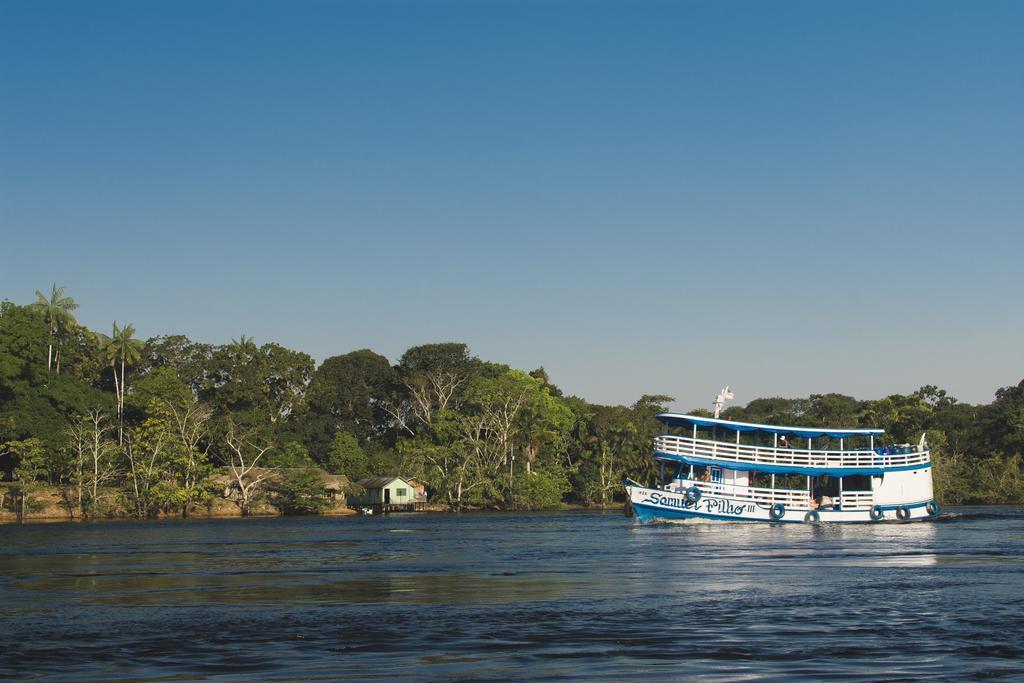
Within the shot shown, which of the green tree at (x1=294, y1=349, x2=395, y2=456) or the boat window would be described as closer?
the boat window

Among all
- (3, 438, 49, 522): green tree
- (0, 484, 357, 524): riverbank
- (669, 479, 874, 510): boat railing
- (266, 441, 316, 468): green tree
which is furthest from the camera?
(266, 441, 316, 468): green tree

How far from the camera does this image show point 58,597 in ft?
92.5

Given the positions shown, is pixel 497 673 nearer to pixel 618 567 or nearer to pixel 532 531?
pixel 618 567

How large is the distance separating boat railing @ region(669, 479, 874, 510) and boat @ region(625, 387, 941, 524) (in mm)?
54

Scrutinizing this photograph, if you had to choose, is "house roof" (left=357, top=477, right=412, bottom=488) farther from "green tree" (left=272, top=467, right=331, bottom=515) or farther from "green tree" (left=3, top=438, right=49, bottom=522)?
"green tree" (left=3, top=438, right=49, bottom=522)

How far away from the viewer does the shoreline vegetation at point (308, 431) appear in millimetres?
86250

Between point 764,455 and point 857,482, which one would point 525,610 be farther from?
point 857,482

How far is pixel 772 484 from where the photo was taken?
198 ft

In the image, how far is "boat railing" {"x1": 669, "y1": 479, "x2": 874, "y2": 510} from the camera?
5906cm

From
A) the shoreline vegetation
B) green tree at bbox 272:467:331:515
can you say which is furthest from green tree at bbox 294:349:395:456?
green tree at bbox 272:467:331:515

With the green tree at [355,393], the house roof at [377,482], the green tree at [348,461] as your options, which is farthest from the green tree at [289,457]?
the green tree at [355,393]

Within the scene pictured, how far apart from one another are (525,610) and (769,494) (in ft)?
126

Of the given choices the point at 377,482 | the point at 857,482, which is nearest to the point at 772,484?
the point at 857,482

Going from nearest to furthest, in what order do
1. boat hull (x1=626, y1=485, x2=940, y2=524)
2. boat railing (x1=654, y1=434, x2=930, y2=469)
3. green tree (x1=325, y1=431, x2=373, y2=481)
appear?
1. boat railing (x1=654, y1=434, x2=930, y2=469)
2. boat hull (x1=626, y1=485, x2=940, y2=524)
3. green tree (x1=325, y1=431, x2=373, y2=481)
